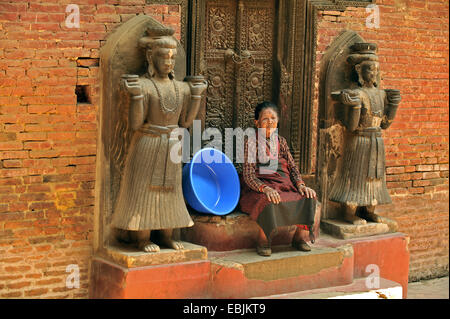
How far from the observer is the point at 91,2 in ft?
20.4

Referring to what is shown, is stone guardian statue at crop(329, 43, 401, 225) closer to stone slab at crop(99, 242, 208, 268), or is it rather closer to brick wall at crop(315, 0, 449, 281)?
brick wall at crop(315, 0, 449, 281)

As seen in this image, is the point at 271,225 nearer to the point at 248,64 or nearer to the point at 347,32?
the point at 248,64

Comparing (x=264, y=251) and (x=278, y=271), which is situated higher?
(x=264, y=251)

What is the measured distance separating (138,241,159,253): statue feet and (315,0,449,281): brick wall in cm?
292

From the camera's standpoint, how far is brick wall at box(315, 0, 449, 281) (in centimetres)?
783

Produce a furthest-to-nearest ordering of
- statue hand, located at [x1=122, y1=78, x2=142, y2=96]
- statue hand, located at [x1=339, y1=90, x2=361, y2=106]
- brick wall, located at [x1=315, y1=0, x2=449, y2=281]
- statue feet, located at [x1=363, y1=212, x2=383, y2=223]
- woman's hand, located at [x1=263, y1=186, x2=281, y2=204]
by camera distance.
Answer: brick wall, located at [x1=315, y1=0, x2=449, y2=281], statue feet, located at [x1=363, y1=212, x2=383, y2=223], statue hand, located at [x1=339, y1=90, x2=361, y2=106], woman's hand, located at [x1=263, y1=186, x2=281, y2=204], statue hand, located at [x1=122, y1=78, x2=142, y2=96]

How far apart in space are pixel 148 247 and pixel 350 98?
2368 millimetres

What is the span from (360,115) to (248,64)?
47.1 inches

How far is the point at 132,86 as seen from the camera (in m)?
5.79

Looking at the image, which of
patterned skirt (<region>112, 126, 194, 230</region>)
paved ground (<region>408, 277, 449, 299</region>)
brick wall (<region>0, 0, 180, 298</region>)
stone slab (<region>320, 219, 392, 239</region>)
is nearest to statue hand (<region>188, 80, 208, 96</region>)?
patterned skirt (<region>112, 126, 194, 230</region>)

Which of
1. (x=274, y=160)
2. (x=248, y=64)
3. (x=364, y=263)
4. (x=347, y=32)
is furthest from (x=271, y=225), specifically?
(x=347, y=32)

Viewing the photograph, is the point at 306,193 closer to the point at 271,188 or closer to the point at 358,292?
the point at 271,188

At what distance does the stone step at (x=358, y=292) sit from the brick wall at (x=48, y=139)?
1.78 m

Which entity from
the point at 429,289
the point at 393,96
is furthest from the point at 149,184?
the point at 429,289
